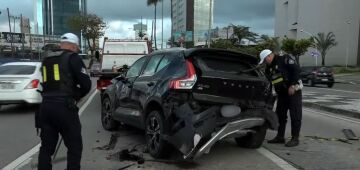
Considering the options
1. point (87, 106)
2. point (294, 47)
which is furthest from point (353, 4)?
point (87, 106)

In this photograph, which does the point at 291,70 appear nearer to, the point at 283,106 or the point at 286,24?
the point at 283,106

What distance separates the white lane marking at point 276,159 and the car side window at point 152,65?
7.37ft

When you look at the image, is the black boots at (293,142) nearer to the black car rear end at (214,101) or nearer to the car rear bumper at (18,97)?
the black car rear end at (214,101)

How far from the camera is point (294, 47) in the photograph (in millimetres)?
79312

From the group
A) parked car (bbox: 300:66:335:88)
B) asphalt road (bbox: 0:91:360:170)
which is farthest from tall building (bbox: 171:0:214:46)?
asphalt road (bbox: 0:91:360:170)

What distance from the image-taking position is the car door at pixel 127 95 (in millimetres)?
8672

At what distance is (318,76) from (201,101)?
30526mm

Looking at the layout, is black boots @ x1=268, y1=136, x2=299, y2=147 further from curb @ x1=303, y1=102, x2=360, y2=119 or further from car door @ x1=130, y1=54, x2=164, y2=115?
curb @ x1=303, y1=102, x2=360, y2=119

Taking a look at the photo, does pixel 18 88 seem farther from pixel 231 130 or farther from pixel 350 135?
pixel 350 135

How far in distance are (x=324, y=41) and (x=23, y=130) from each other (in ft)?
259

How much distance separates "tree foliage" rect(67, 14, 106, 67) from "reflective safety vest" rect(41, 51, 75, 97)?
267 feet

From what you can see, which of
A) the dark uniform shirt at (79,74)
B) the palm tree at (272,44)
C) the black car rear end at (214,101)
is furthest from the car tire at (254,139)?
the dark uniform shirt at (79,74)

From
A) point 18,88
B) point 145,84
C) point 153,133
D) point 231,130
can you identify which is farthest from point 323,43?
point 231,130

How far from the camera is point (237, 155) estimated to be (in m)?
7.62
